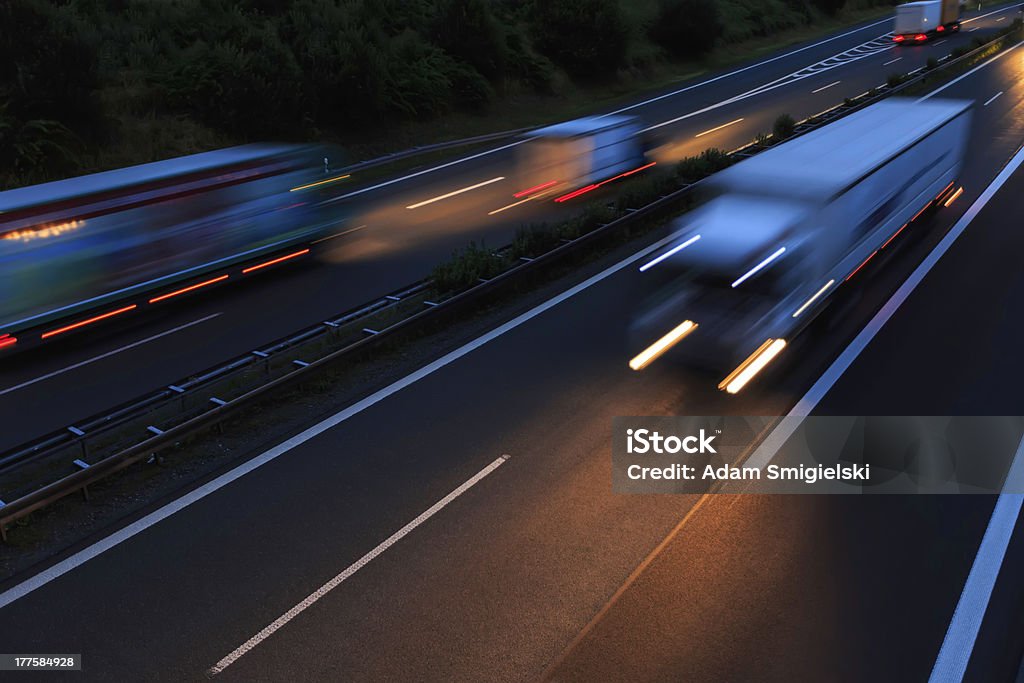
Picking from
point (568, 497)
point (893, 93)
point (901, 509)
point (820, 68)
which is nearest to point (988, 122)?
point (893, 93)

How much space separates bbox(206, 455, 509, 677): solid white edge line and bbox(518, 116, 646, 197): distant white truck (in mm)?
13092

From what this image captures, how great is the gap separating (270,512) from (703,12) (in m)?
43.5

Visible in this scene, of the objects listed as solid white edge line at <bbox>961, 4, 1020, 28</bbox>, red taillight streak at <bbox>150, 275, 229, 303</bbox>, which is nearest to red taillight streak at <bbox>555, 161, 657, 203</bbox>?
red taillight streak at <bbox>150, 275, 229, 303</bbox>

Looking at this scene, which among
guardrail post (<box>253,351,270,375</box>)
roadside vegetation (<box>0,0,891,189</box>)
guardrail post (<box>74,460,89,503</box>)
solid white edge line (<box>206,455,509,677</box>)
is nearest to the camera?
solid white edge line (<box>206,455,509,677</box>)

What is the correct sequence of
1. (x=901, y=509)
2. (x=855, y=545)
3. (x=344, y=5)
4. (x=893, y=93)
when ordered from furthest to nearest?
(x=344, y=5), (x=893, y=93), (x=901, y=509), (x=855, y=545)

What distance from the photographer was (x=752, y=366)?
482 inches

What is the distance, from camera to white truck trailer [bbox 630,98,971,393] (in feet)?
40.7

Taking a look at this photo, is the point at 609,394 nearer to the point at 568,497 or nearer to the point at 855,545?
the point at 568,497

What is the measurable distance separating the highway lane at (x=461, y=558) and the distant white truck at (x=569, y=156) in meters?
11.4

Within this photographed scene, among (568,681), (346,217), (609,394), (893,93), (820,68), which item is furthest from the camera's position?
(820,68)

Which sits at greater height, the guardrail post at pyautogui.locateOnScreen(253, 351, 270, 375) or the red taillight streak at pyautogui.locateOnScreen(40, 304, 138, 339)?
the red taillight streak at pyautogui.locateOnScreen(40, 304, 138, 339)

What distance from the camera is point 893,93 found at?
32.4m
